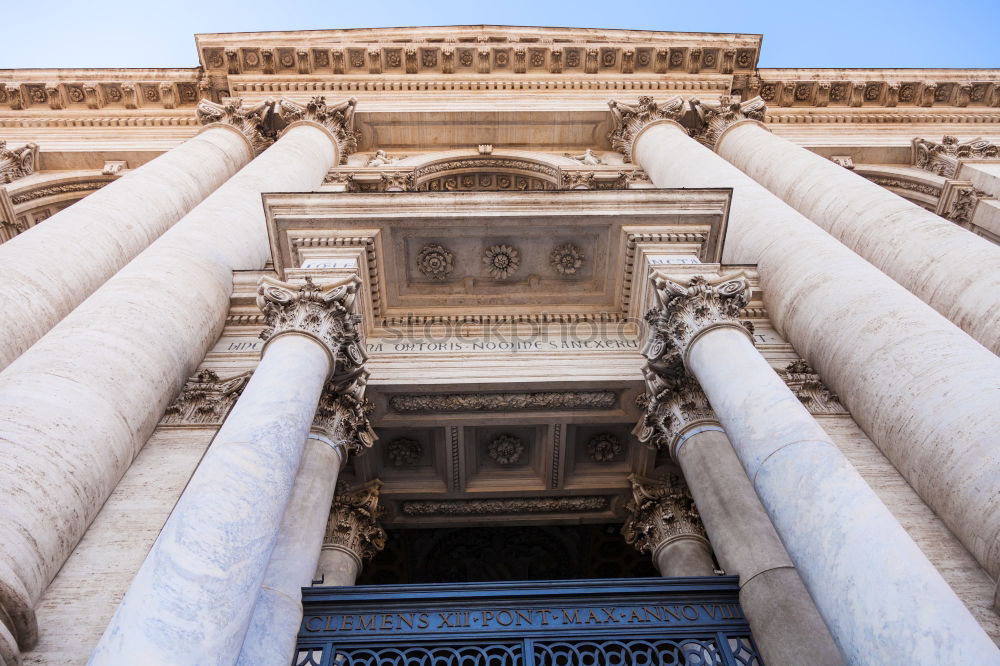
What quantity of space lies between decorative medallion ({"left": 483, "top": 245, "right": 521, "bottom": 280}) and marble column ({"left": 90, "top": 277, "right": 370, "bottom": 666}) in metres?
3.38

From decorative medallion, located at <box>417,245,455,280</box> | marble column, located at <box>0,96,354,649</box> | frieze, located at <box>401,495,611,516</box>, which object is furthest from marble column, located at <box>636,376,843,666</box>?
marble column, located at <box>0,96,354,649</box>

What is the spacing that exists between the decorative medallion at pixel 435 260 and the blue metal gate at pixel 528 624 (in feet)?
15.1

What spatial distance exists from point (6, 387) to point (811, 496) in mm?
6583

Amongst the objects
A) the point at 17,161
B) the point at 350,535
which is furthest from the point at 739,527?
the point at 17,161

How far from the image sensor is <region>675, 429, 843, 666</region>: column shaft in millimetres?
5336

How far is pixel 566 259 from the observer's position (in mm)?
9539

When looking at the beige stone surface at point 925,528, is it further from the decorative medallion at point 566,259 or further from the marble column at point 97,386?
the marble column at point 97,386

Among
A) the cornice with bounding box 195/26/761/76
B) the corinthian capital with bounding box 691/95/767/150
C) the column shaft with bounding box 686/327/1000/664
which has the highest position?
the cornice with bounding box 195/26/761/76

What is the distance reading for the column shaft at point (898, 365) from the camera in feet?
17.8

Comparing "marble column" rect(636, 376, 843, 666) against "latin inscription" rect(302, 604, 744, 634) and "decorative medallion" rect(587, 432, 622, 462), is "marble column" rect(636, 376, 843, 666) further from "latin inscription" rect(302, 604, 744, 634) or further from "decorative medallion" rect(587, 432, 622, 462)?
"decorative medallion" rect(587, 432, 622, 462)

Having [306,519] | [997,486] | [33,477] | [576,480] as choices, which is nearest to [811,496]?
[997,486]

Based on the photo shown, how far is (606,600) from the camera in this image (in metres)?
6.15

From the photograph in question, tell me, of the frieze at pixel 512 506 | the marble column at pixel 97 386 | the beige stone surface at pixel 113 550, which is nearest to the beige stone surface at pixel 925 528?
the frieze at pixel 512 506

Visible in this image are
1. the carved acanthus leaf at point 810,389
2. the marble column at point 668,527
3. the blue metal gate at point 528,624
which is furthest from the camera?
the marble column at point 668,527
